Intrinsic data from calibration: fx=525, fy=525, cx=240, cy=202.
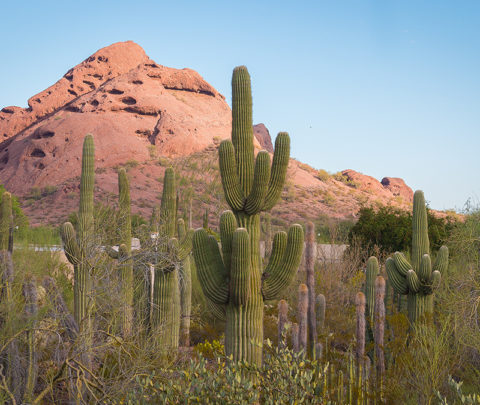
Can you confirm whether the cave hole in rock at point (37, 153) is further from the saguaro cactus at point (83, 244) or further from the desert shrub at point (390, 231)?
the saguaro cactus at point (83, 244)

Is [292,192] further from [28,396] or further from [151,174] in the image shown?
[28,396]

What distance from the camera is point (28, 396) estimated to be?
5258 mm

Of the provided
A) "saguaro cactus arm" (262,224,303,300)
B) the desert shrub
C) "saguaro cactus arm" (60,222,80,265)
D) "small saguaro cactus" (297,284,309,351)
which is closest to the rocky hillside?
the desert shrub

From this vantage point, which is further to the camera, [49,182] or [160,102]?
[160,102]

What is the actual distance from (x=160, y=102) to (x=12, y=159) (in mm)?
17251

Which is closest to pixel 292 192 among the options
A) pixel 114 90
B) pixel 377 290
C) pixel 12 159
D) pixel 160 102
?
pixel 160 102

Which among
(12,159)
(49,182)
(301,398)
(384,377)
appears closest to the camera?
(301,398)

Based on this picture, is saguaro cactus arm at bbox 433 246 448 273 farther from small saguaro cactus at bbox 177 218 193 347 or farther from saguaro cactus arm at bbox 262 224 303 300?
small saguaro cactus at bbox 177 218 193 347

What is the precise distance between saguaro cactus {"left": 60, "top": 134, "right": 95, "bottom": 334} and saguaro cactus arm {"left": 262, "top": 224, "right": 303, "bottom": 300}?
7.64 ft

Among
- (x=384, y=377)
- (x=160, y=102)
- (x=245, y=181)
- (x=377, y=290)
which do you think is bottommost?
(x=384, y=377)

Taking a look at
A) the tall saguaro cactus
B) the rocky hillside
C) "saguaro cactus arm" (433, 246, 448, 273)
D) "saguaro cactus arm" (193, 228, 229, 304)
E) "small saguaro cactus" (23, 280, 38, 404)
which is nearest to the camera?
"small saguaro cactus" (23, 280, 38, 404)

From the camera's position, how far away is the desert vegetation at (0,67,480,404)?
4684 millimetres

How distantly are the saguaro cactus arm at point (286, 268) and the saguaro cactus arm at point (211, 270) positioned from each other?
0.57 metres

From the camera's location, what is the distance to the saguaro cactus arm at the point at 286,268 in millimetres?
6969
